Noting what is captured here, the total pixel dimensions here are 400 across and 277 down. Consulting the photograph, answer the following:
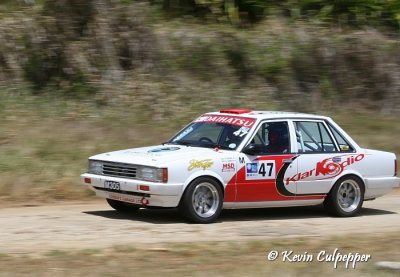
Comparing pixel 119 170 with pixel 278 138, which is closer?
pixel 119 170

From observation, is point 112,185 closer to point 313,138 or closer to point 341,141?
point 313,138


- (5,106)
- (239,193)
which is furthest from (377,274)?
(5,106)

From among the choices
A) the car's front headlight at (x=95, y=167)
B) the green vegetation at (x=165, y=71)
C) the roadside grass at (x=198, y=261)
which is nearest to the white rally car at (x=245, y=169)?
the car's front headlight at (x=95, y=167)

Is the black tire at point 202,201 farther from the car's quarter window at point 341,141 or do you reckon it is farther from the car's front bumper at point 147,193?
the car's quarter window at point 341,141

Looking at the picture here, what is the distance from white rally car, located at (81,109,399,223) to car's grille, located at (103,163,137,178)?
0.04ft

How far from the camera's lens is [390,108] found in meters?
22.7

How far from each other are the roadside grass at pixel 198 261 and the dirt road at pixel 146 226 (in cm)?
40

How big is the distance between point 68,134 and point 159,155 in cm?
556

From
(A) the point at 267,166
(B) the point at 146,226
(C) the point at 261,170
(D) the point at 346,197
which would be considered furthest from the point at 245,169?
(D) the point at 346,197

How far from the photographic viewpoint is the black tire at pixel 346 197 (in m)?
12.9

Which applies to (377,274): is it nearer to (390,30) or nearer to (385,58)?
(385,58)

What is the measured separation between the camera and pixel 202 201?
1165 centimetres

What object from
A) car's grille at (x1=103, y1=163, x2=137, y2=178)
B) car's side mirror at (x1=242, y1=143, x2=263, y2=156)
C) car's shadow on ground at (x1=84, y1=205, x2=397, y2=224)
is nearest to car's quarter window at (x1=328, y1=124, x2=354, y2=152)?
car's shadow on ground at (x1=84, y1=205, x2=397, y2=224)

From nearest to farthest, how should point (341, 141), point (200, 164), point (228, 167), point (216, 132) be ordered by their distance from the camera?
1. point (200, 164)
2. point (228, 167)
3. point (216, 132)
4. point (341, 141)
